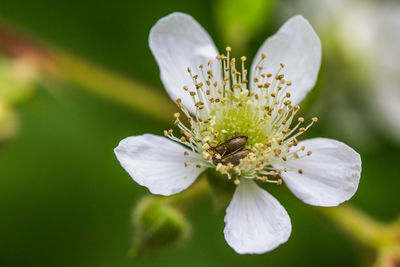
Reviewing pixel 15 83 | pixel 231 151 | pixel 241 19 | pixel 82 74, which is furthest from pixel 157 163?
pixel 241 19

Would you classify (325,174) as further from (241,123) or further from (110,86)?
(110,86)

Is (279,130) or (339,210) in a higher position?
(279,130)

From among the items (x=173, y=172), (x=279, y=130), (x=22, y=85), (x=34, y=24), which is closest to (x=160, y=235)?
(x=173, y=172)

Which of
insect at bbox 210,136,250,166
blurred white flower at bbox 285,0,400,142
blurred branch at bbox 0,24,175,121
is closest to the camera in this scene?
insect at bbox 210,136,250,166

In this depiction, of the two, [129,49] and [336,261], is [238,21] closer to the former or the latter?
[129,49]

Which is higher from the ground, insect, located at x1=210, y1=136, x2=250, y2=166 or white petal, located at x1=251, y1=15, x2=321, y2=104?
white petal, located at x1=251, y1=15, x2=321, y2=104

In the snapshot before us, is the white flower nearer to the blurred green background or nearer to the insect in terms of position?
the insect

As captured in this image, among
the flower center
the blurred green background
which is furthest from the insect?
the blurred green background
